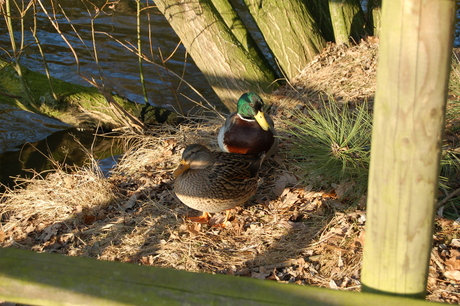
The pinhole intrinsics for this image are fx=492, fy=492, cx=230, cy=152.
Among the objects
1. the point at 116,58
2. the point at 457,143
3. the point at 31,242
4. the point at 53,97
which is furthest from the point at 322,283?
the point at 116,58

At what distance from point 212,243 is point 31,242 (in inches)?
69.5

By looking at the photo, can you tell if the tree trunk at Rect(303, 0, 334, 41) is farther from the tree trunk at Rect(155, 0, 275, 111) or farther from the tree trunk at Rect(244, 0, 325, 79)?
the tree trunk at Rect(155, 0, 275, 111)

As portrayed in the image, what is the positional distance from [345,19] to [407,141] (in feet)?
17.3

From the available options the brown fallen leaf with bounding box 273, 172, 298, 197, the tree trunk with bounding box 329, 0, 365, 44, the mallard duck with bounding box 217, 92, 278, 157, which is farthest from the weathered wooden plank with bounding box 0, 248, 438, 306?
the tree trunk with bounding box 329, 0, 365, 44

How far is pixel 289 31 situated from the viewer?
20.9 ft

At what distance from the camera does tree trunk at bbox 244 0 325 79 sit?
Answer: 249 inches

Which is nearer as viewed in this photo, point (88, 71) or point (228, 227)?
point (228, 227)

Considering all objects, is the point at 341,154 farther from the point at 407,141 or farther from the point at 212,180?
the point at 407,141

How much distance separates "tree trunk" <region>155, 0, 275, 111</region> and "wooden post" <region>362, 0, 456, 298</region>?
4.70m

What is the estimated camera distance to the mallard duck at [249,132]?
15.4ft

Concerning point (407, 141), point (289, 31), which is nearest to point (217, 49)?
point (289, 31)

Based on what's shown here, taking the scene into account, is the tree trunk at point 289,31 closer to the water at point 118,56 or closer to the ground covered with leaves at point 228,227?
the ground covered with leaves at point 228,227

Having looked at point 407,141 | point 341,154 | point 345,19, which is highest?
point 345,19

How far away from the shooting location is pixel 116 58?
9648mm
